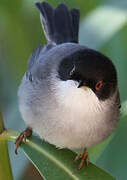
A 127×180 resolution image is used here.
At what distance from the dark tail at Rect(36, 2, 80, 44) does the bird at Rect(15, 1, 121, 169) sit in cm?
47

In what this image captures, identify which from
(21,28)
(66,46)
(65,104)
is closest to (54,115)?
(65,104)

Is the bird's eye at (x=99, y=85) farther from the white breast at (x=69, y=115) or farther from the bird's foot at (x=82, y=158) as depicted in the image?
the bird's foot at (x=82, y=158)

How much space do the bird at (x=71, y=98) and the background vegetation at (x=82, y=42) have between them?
26cm

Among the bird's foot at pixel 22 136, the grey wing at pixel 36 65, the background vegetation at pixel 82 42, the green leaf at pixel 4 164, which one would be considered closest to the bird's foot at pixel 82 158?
the background vegetation at pixel 82 42

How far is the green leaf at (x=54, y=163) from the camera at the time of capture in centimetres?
181

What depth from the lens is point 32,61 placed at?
258 centimetres

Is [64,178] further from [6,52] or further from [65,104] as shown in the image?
[6,52]

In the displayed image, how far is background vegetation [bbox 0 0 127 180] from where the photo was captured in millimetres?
2486

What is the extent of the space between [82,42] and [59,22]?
0.79 feet

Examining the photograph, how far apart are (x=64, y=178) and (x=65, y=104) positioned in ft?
1.19

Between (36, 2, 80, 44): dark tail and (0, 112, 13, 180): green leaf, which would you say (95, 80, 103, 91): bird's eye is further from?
(36, 2, 80, 44): dark tail

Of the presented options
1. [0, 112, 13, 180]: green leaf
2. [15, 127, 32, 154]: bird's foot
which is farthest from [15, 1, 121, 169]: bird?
[0, 112, 13, 180]: green leaf

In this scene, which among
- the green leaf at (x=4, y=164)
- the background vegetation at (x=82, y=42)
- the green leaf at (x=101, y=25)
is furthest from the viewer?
the green leaf at (x=101, y=25)

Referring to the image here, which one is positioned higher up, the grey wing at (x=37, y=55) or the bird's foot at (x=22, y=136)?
the grey wing at (x=37, y=55)
